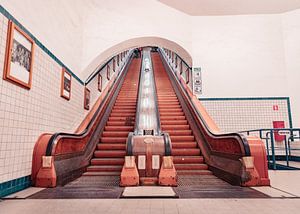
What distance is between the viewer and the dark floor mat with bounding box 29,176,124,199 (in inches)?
93.4

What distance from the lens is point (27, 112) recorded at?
275 centimetres

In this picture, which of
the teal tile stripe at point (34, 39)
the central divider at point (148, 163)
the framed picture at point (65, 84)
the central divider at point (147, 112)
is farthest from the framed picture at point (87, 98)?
the central divider at point (148, 163)

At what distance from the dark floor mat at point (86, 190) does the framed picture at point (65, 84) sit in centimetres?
172

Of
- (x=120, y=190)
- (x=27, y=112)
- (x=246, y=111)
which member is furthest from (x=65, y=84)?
(x=246, y=111)

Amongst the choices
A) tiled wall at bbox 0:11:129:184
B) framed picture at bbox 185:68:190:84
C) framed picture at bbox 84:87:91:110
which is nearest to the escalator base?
tiled wall at bbox 0:11:129:184

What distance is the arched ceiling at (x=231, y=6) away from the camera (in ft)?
17.7

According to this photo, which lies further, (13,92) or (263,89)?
(263,89)

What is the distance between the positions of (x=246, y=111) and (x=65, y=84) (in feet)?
15.7

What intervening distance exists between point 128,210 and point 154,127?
3222mm

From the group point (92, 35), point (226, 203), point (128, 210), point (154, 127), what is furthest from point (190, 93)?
point (128, 210)

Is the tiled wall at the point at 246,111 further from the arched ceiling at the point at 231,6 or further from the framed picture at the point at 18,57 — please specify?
the framed picture at the point at 18,57

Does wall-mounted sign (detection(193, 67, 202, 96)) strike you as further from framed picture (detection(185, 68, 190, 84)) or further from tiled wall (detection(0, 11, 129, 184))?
tiled wall (detection(0, 11, 129, 184))

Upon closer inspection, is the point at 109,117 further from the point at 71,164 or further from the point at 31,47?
the point at 31,47

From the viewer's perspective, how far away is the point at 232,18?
229 inches
